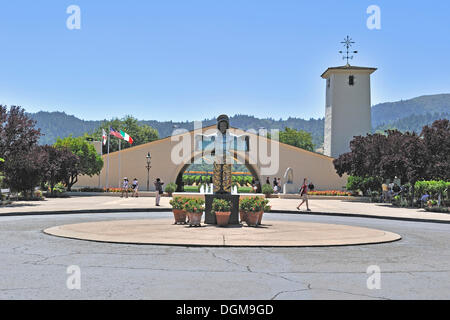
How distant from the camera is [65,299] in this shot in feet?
21.9

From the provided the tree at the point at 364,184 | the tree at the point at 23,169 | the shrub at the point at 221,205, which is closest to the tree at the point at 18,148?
the tree at the point at 23,169

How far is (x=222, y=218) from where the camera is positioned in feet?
56.0

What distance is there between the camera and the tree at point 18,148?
3045 cm

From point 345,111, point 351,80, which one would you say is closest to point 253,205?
point 345,111

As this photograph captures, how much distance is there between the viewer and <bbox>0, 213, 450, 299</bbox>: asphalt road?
7211 millimetres

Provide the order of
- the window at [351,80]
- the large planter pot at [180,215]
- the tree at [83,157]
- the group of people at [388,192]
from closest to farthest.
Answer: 1. the large planter pot at [180,215]
2. the group of people at [388,192]
3. the tree at [83,157]
4. the window at [351,80]

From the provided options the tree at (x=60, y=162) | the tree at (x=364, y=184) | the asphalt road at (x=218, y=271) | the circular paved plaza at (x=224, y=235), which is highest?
the tree at (x=60, y=162)

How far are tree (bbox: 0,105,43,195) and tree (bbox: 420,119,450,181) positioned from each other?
24040mm

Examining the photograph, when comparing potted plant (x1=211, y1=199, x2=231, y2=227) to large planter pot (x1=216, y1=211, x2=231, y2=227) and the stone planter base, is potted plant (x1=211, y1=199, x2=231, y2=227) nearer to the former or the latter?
large planter pot (x1=216, y1=211, x2=231, y2=227)

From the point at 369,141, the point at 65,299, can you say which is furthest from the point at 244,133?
the point at 65,299

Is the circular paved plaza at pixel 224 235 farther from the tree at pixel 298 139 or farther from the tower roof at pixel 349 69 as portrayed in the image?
the tree at pixel 298 139

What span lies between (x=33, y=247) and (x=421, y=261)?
8579 millimetres

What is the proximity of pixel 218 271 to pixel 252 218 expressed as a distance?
8463 mm

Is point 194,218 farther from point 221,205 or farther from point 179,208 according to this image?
point 221,205
